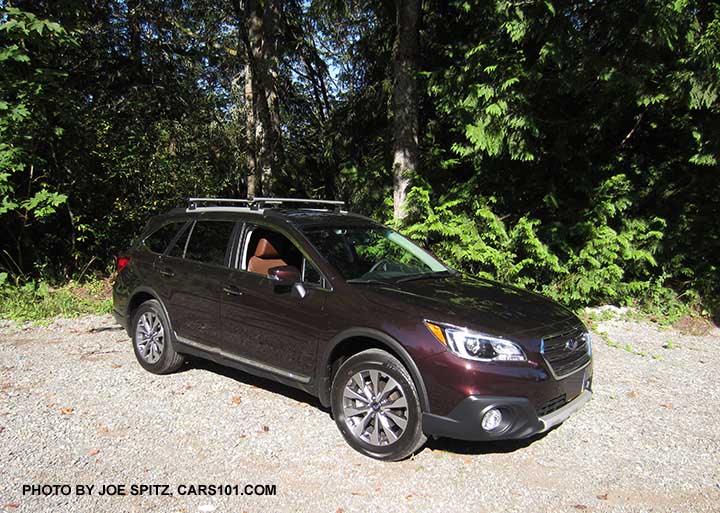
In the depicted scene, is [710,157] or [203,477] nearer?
[203,477]

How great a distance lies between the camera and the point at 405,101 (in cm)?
900

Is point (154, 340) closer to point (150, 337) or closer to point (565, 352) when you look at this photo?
point (150, 337)

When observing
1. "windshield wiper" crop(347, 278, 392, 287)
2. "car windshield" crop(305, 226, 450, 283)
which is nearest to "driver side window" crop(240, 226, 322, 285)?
"car windshield" crop(305, 226, 450, 283)

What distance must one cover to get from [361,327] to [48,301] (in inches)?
271

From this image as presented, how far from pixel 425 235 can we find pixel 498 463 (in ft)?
16.6

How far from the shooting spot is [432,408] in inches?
139

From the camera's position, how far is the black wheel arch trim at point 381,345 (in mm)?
3574

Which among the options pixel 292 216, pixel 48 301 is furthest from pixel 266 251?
pixel 48 301

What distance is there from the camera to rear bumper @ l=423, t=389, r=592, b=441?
11.2ft

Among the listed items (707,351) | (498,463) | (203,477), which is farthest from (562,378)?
(707,351)

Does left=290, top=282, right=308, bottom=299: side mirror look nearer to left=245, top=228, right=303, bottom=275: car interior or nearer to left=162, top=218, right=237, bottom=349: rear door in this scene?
left=245, top=228, right=303, bottom=275: car interior

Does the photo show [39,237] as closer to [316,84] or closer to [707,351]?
[316,84]

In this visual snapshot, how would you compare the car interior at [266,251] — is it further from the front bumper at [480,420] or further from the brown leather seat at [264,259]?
the front bumper at [480,420]

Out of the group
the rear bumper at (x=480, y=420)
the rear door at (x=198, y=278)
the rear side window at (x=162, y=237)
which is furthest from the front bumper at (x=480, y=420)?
the rear side window at (x=162, y=237)
